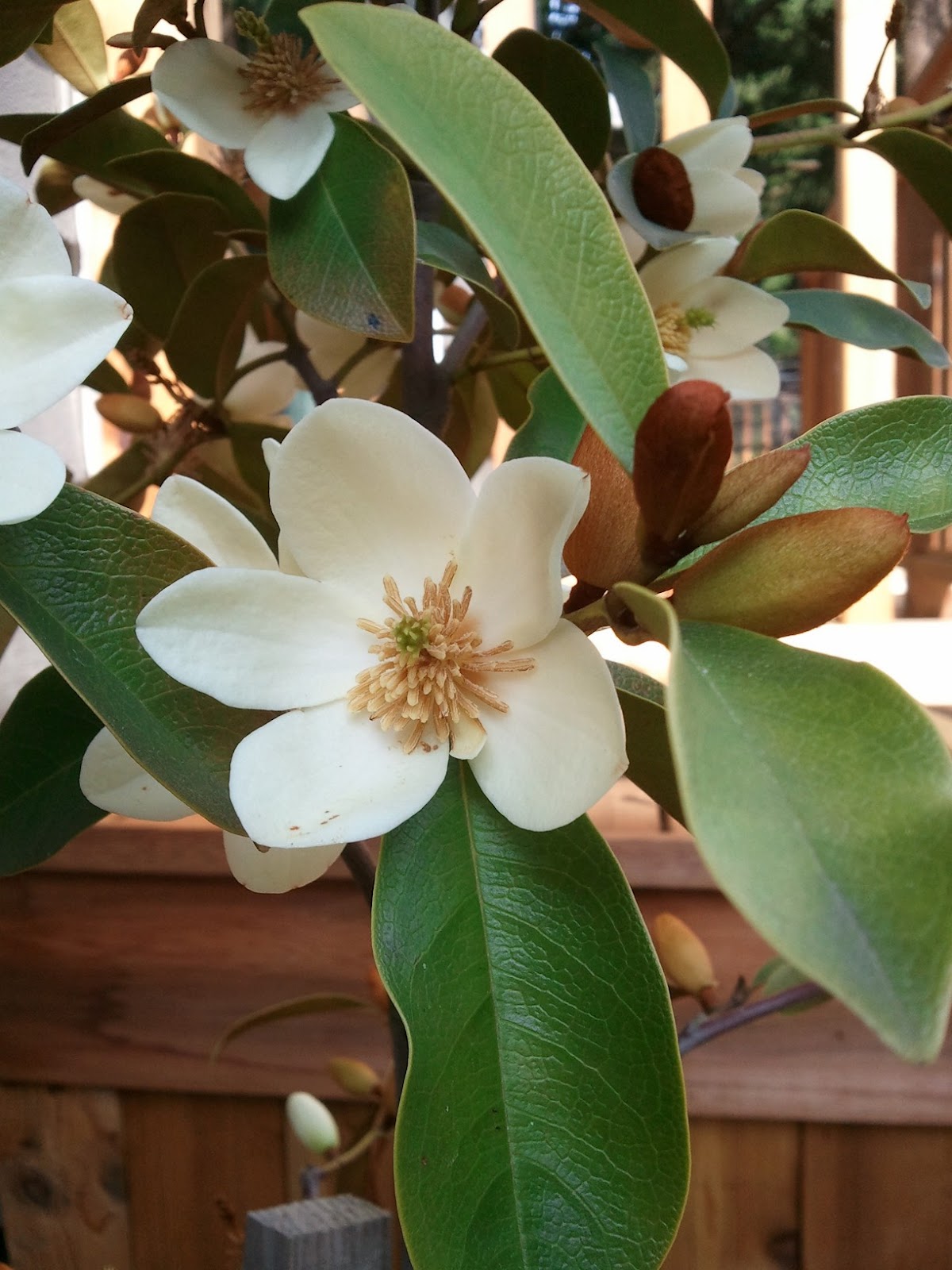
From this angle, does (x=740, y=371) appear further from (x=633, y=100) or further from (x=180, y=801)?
(x=180, y=801)

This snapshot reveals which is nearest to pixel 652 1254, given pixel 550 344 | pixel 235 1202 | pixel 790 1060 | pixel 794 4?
pixel 550 344

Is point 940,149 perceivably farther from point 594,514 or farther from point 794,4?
point 794,4

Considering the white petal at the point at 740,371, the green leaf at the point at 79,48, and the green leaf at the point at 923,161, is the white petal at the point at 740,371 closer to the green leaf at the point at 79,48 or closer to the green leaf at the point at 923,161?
the green leaf at the point at 923,161

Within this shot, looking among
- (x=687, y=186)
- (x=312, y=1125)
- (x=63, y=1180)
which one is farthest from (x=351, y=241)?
(x=63, y=1180)

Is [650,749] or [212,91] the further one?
[212,91]

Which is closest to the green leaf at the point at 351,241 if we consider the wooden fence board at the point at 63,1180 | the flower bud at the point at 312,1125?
the flower bud at the point at 312,1125
